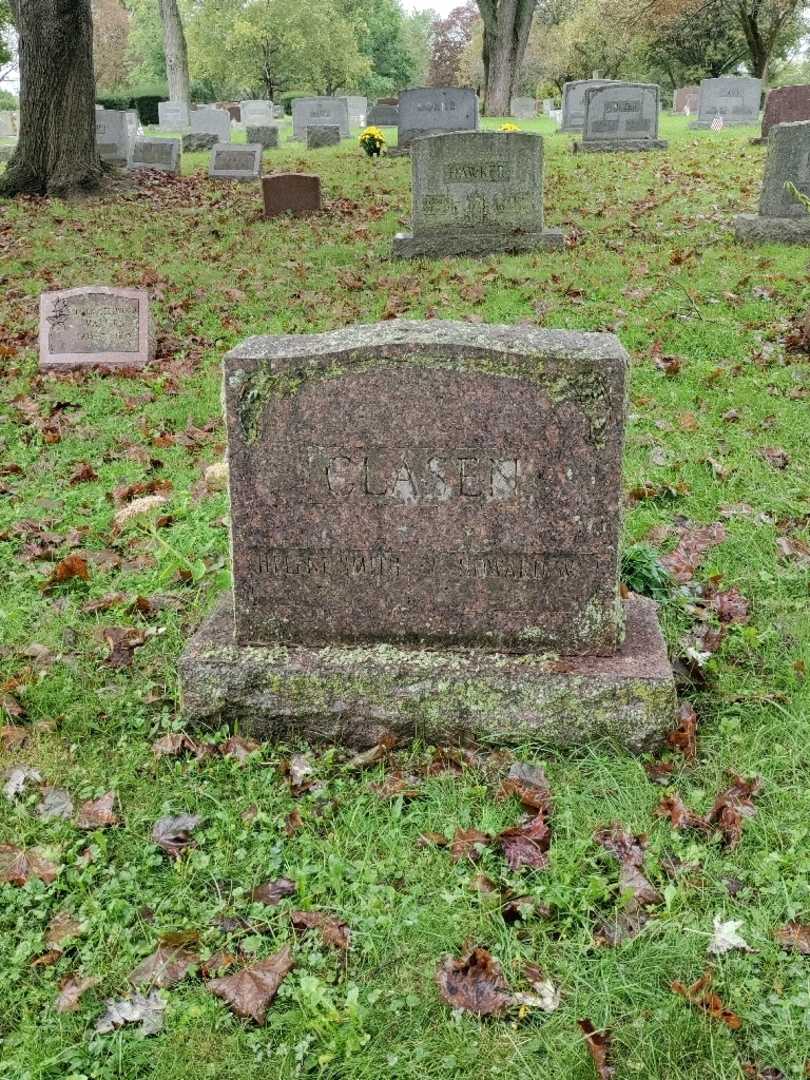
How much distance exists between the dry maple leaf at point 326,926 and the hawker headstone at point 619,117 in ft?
63.5

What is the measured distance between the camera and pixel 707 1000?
92.7 inches

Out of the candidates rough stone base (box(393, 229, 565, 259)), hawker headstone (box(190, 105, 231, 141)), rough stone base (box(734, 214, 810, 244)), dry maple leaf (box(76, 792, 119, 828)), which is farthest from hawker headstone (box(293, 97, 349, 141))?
dry maple leaf (box(76, 792, 119, 828))

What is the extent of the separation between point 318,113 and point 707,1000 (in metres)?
28.0

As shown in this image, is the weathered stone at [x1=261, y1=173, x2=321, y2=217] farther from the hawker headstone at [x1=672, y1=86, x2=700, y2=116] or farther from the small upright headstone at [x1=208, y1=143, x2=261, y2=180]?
the hawker headstone at [x1=672, y1=86, x2=700, y2=116]

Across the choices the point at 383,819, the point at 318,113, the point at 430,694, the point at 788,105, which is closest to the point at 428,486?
the point at 430,694

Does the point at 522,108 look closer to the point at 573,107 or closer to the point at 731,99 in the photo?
the point at 731,99

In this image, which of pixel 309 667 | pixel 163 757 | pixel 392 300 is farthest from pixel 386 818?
pixel 392 300


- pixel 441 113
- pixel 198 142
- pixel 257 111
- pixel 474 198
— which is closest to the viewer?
pixel 474 198

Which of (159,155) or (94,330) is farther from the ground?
(159,155)

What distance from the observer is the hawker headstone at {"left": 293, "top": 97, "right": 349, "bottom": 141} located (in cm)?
2627

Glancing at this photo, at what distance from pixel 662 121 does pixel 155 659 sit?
1122 inches

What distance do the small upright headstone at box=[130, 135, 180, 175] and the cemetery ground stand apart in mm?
14098

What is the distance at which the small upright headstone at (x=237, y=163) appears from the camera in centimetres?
1856

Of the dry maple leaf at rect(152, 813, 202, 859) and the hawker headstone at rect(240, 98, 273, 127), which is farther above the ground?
the hawker headstone at rect(240, 98, 273, 127)
